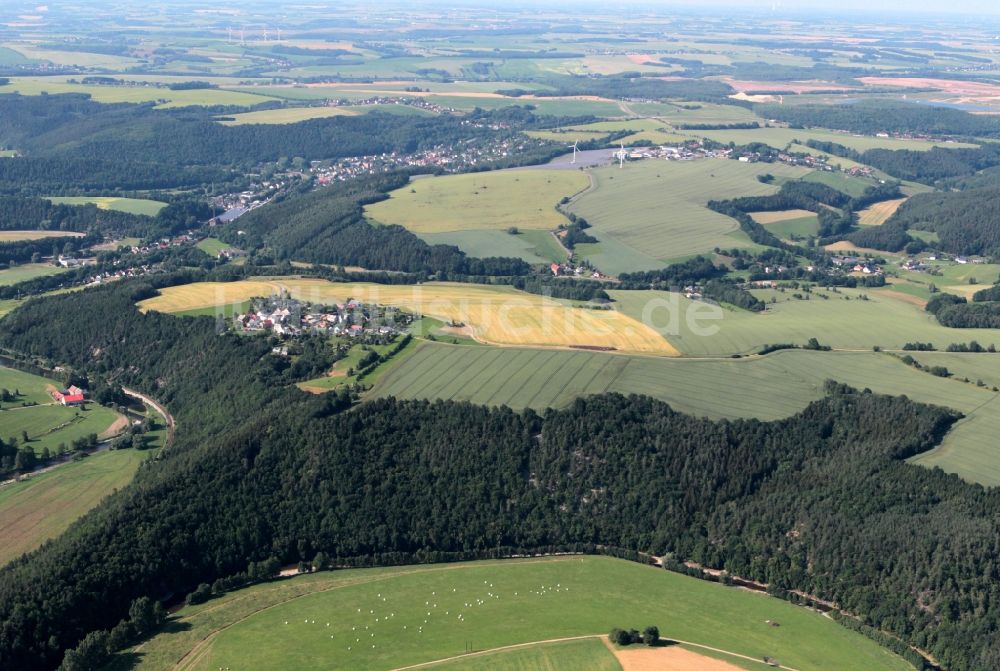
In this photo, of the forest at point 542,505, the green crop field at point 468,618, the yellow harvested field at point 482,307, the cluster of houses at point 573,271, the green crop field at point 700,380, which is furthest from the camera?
the cluster of houses at point 573,271

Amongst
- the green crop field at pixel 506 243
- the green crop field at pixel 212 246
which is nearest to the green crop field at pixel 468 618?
the green crop field at pixel 506 243

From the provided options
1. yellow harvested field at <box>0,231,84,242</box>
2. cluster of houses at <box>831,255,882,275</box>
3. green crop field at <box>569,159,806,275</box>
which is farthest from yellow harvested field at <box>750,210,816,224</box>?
yellow harvested field at <box>0,231,84,242</box>

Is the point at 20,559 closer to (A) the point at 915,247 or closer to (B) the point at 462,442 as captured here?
(B) the point at 462,442

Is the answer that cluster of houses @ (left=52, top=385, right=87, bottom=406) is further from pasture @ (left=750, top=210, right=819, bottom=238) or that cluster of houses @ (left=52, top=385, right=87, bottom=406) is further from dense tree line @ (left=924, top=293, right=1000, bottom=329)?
pasture @ (left=750, top=210, right=819, bottom=238)

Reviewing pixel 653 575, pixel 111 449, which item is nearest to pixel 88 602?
pixel 111 449

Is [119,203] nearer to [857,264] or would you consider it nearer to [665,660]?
[857,264]

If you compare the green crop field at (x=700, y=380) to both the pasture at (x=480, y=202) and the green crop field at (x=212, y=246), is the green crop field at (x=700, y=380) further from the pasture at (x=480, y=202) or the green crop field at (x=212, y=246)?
the green crop field at (x=212, y=246)
